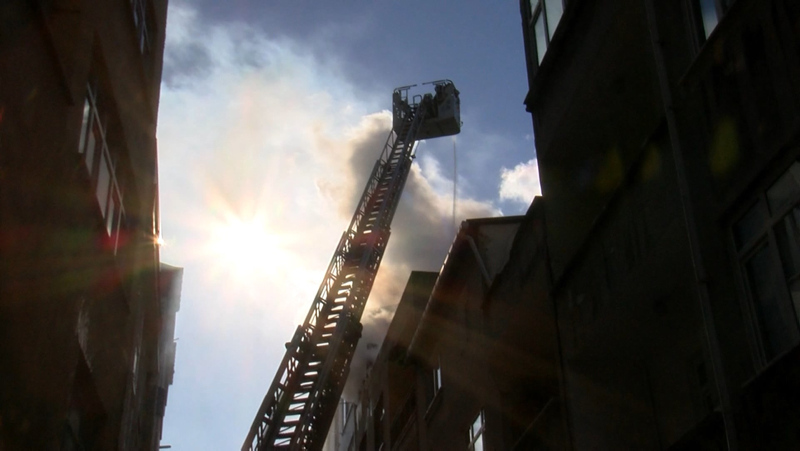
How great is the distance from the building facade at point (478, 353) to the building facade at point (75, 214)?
5448mm

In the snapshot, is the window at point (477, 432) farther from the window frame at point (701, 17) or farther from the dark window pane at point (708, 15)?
the dark window pane at point (708, 15)

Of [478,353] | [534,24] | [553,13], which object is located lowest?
[478,353]

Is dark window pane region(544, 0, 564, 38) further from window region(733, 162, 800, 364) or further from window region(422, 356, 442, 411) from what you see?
window region(422, 356, 442, 411)

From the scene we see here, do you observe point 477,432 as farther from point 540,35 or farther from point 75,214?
point 75,214

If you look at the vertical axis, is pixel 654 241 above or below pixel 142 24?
below

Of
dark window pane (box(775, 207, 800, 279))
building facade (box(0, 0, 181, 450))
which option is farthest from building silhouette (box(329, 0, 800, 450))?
building facade (box(0, 0, 181, 450))

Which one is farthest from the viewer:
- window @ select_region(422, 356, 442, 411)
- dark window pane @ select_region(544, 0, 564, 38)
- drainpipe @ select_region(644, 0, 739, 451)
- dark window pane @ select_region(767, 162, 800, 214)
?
window @ select_region(422, 356, 442, 411)

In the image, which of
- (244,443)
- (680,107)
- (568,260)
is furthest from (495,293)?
(244,443)

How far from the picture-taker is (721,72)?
8.15 metres

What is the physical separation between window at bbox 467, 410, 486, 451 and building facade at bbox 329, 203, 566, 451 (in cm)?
2

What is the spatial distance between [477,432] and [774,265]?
31.0ft

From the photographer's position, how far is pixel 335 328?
92.0 feet

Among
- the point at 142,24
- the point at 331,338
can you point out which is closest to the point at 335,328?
the point at 331,338

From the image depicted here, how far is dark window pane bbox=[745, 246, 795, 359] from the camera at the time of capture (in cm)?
704
